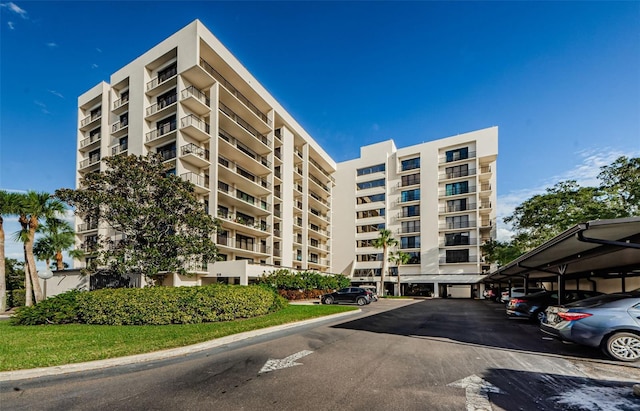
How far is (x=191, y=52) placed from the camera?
29.2 metres

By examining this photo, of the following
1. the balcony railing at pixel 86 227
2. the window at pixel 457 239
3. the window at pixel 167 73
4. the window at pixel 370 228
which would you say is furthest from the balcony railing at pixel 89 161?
A: the window at pixel 457 239

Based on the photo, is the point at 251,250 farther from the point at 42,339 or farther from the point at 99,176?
the point at 42,339

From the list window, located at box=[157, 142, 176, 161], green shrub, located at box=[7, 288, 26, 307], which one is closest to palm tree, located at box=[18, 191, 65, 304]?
green shrub, located at box=[7, 288, 26, 307]

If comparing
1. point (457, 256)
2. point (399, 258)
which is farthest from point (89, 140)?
point (457, 256)

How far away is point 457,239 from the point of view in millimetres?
51656

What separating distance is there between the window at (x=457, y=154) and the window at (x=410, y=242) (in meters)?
13.4

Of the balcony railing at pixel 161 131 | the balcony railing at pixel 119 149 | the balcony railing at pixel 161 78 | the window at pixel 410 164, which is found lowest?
the balcony railing at pixel 119 149

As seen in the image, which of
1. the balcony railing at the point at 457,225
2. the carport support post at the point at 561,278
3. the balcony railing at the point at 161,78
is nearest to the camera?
the carport support post at the point at 561,278

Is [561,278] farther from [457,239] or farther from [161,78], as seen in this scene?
[457,239]

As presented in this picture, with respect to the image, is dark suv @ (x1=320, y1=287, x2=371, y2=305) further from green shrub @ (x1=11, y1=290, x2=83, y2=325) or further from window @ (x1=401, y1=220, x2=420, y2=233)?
window @ (x1=401, y1=220, x2=420, y2=233)

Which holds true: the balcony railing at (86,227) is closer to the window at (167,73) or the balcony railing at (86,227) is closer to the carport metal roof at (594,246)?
the window at (167,73)

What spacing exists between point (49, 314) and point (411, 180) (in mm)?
51594

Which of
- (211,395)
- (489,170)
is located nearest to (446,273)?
(489,170)

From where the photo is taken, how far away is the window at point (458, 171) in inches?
2081
